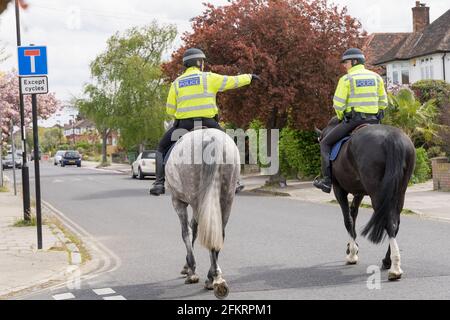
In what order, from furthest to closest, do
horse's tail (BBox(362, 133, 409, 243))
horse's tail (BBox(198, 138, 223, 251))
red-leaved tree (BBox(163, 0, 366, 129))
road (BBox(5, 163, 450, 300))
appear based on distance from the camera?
red-leaved tree (BBox(163, 0, 366, 129))
horse's tail (BBox(362, 133, 409, 243))
road (BBox(5, 163, 450, 300))
horse's tail (BBox(198, 138, 223, 251))

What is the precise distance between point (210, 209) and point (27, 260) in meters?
3.86

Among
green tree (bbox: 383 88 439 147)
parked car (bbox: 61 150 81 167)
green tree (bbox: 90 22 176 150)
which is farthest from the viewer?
parked car (bbox: 61 150 81 167)

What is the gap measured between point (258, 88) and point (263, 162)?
7.47m

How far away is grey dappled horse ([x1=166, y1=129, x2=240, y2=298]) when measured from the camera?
6.42 metres

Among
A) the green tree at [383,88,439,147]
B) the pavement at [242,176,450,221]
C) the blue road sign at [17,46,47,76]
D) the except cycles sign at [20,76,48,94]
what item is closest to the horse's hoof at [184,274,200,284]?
the except cycles sign at [20,76,48,94]

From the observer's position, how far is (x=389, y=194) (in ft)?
23.1

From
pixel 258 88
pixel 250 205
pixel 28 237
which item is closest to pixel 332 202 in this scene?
pixel 250 205

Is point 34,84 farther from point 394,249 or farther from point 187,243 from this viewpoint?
point 394,249

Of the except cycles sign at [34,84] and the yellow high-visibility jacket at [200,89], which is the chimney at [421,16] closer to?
the except cycles sign at [34,84]

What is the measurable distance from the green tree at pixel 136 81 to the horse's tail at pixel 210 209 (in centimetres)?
3971

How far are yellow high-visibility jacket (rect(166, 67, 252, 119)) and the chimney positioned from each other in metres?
48.5

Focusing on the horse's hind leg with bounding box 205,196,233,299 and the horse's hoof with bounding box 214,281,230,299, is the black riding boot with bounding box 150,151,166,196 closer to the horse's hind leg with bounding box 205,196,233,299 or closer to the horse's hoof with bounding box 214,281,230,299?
the horse's hind leg with bounding box 205,196,233,299

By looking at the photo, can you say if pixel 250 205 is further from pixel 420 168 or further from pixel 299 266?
pixel 299 266
